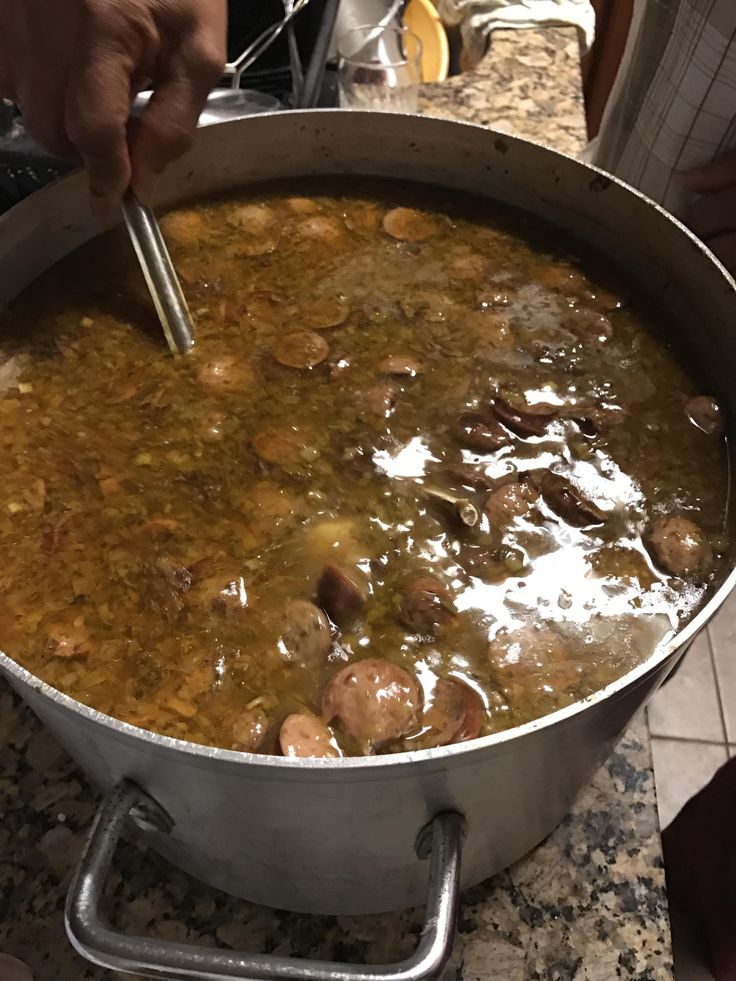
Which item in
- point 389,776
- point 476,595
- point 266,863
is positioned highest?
point 389,776

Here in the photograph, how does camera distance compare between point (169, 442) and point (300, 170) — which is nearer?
point (169, 442)

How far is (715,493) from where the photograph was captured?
89cm

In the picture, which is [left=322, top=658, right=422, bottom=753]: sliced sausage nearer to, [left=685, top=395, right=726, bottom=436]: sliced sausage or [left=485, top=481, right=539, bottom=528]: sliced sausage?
[left=485, top=481, right=539, bottom=528]: sliced sausage

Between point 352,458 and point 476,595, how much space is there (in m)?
0.22

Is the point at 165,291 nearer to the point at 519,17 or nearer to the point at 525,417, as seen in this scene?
the point at 525,417

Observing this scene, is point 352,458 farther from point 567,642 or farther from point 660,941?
point 660,941

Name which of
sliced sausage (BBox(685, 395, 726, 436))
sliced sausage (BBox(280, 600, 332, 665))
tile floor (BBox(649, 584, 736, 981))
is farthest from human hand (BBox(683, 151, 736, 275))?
tile floor (BBox(649, 584, 736, 981))

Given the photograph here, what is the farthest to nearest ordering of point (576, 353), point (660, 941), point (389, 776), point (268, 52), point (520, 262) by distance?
point (268, 52) → point (520, 262) → point (576, 353) → point (660, 941) → point (389, 776)

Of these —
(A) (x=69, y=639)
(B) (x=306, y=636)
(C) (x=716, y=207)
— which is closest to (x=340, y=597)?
(B) (x=306, y=636)

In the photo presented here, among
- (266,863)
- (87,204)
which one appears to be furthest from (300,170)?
→ (266,863)

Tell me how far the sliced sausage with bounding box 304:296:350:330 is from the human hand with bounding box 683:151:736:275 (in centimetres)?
53

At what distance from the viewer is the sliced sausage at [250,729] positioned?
2.31ft

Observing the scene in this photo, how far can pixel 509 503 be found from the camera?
84 centimetres

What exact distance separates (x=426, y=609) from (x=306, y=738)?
16cm
